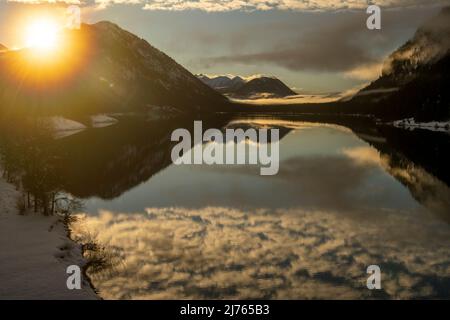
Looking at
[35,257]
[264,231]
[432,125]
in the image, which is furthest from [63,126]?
[432,125]

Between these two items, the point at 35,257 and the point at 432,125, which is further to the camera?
the point at 432,125

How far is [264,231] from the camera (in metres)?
31.3

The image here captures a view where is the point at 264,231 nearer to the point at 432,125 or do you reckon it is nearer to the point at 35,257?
the point at 35,257

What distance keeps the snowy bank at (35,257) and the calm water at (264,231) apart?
1.65 metres

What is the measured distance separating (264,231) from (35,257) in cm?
1458

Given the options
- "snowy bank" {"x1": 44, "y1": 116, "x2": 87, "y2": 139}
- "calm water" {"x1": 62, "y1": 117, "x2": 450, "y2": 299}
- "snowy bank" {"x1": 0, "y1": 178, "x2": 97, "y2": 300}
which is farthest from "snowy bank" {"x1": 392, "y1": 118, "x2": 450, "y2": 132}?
"snowy bank" {"x1": 0, "y1": 178, "x2": 97, "y2": 300}

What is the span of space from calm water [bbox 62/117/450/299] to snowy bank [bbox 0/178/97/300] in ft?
5.42

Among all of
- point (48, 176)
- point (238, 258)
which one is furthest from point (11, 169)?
point (238, 258)

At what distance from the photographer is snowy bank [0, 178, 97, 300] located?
758 inches

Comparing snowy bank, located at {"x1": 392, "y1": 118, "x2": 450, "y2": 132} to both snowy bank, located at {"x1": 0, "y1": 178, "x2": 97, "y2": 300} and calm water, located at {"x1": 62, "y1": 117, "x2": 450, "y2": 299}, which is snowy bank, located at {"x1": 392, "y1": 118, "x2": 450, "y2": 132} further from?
snowy bank, located at {"x1": 0, "y1": 178, "x2": 97, "y2": 300}

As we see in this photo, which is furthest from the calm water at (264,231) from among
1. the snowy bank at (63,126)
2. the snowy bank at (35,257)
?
the snowy bank at (63,126)

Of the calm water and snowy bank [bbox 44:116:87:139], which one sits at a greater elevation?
snowy bank [bbox 44:116:87:139]

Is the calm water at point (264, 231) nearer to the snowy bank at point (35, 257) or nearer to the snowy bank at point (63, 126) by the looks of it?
the snowy bank at point (35, 257)
